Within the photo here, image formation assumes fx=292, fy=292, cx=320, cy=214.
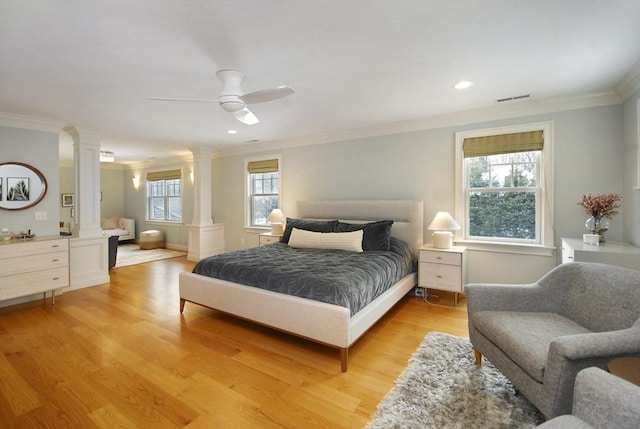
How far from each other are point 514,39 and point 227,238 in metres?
5.96

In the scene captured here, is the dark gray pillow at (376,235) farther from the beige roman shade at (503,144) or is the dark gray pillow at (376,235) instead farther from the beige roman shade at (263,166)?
the beige roman shade at (263,166)

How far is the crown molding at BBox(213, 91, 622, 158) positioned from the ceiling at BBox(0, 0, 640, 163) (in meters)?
0.08

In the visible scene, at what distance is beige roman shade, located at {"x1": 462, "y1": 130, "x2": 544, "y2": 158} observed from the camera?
344 cm

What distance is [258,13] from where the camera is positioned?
70.1 inches

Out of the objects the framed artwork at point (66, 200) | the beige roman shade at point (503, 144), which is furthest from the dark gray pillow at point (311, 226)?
the framed artwork at point (66, 200)

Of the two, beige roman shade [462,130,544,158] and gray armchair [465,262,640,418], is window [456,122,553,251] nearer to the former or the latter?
beige roman shade [462,130,544,158]

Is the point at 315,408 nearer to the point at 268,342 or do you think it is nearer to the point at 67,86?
the point at 268,342

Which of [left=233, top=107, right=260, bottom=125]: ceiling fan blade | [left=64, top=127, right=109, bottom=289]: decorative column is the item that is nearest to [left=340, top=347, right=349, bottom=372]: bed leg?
[left=233, top=107, right=260, bottom=125]: ceiling fan blade

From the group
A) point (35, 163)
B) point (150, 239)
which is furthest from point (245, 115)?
point (150, 239)

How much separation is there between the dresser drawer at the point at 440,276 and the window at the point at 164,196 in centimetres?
641

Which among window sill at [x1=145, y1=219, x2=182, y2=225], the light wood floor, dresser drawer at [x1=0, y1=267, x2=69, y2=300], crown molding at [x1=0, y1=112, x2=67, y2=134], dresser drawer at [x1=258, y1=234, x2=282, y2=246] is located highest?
crown molding at [x1=0, y1=112, x2=67, y2=134]

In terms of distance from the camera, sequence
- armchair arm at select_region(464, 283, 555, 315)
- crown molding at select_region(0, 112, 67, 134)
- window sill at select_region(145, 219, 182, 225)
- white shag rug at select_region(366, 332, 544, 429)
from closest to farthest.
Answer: white shag rug at select_region(366, 332, 544, 429) → armchair arm at select_region(464, 283, 555, 315) → crown molding at select_region(0, 112, 67, 134) → window sill at select_region(145, 219, 182, 225)

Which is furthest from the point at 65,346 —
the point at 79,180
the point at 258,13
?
the point at 258,13

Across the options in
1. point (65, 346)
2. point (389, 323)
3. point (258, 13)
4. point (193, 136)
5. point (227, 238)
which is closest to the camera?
point (258, 13)
